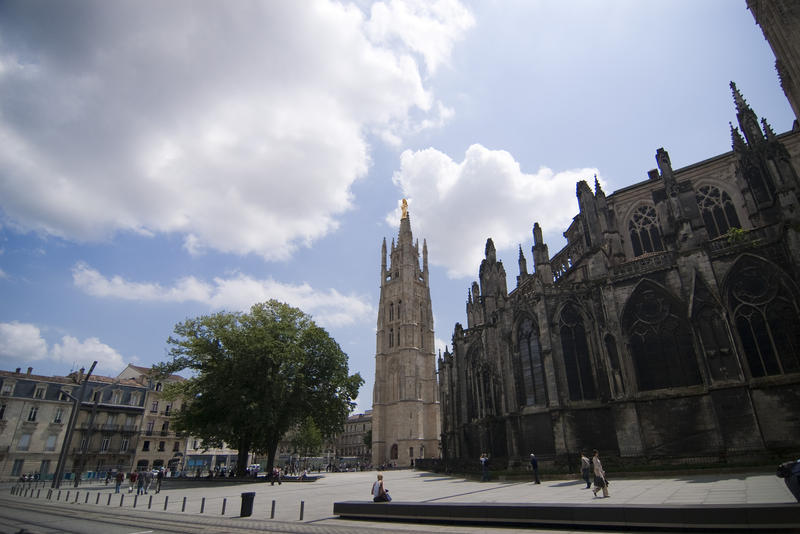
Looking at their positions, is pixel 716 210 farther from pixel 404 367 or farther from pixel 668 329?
pixel 404 367

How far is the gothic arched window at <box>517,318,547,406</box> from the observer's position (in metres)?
24.1

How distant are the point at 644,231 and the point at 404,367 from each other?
44.7m

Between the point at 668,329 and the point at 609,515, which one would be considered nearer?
the point at 609,515

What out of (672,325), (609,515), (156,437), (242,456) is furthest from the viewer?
(156,437)

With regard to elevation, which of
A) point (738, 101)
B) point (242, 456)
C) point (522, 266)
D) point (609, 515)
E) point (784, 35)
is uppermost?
point (784, 35)

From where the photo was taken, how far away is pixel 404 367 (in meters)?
65.7

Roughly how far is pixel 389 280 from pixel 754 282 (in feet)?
198

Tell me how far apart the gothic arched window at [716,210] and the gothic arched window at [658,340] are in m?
8.24

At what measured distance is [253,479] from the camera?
30484mm

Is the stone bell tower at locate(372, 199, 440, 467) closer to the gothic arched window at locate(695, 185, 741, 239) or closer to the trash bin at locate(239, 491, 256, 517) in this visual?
the gothic arched window at locate(695, 185, 741, 239)

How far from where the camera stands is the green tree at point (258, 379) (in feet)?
95.4

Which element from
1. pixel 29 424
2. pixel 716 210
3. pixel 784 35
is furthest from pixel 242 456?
pixel 784 35

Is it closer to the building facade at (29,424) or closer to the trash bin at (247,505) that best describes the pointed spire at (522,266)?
the trash bin at (247,505)

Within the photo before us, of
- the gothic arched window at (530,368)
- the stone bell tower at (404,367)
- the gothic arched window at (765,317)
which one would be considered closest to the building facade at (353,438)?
the stone bell tower at (404,367)
